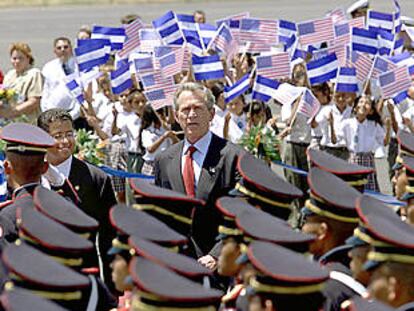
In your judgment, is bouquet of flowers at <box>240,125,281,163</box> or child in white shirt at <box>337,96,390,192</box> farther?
child in white shirt at <box>337,96,390,192</box>

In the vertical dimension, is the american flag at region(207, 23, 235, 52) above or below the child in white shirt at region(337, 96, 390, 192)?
above

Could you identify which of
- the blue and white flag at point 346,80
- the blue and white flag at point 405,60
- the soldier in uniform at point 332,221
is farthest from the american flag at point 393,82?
the soldier in uniform at point 332,221

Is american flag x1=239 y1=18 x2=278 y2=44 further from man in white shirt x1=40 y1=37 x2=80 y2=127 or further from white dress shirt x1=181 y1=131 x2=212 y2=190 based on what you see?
white dress shirt x1=181 y1=131 x2=212 y2=190

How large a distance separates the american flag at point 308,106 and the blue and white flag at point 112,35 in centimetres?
244

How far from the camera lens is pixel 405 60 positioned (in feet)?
46.4

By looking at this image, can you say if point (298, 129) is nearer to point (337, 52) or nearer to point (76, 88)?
point (337, 52)

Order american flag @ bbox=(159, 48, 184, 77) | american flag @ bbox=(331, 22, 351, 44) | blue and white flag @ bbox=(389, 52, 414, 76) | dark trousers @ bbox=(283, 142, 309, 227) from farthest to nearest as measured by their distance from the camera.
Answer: american flag @ bbox=(331, 22, 351, 44)
dark trousers @ bbox=(283, 142, 309, 227)
blue and white flag @ bbox=(389, 52, 414, 76)
american flag @ bbox=(159, 48, 184, 77)

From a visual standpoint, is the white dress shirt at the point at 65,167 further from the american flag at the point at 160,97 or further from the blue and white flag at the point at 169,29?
the blue and white flag at the point at 169,29

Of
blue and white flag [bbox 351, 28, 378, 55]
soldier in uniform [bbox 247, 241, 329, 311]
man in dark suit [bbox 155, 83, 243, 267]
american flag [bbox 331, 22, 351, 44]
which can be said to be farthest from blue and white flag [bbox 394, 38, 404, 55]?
soldier in uniform [bbox 247, 241, 329, 311]

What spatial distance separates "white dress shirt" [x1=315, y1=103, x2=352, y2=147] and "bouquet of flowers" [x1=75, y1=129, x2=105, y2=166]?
2.39 meters

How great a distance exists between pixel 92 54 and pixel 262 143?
108 inches

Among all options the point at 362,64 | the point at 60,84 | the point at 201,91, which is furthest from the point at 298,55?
the point at 201,91

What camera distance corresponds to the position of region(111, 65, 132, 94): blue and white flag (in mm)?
14156

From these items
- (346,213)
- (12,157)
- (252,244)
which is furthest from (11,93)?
(252,244)
